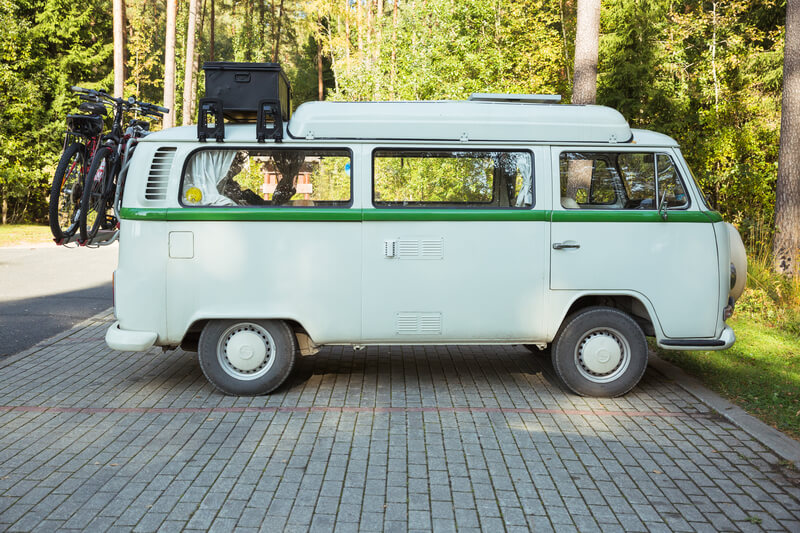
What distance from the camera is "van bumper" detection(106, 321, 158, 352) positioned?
5816mm

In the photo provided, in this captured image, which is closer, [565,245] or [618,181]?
[565,245]

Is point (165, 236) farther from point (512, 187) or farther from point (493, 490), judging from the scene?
point (493, 490)

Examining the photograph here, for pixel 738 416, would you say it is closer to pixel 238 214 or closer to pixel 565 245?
pixel 565 245

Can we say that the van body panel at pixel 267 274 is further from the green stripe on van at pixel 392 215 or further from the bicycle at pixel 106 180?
the bicycle at pixel 106 180

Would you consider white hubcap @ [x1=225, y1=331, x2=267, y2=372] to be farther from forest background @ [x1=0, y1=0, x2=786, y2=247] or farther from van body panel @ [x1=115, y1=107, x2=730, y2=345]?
forest background @ [x1=0, y1=0, x2=786, y2=247]

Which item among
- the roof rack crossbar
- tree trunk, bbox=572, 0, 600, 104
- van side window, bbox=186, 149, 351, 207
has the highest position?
tree trunk, bbox=572, 0, 600, 104

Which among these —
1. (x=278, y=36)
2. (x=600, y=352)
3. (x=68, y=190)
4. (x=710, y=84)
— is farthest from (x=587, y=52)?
(x=278, y=36)

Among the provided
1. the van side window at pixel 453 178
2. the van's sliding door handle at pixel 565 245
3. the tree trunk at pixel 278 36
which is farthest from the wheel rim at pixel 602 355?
the tree trunk at pixel 278 36

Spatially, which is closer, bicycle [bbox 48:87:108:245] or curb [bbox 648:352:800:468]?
curb [bbox 648:352:800:468]

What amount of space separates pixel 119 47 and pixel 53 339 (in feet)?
65.9

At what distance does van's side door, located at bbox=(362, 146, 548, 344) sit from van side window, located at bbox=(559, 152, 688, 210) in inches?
12.6

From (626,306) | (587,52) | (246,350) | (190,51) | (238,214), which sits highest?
(190,51)

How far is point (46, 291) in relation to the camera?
39.2ft

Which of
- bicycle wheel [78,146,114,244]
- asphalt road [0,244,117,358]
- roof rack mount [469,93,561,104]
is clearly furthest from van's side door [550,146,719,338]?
asphalt road [0,244,117,358]
